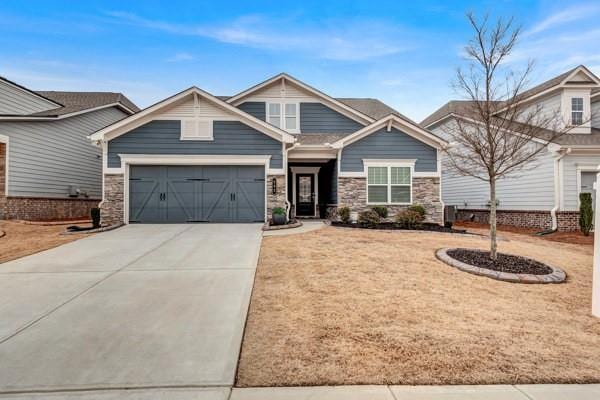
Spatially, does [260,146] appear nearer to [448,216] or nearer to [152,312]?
[448,216]

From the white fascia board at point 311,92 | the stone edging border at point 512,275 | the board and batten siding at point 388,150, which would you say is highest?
the white fascia board at point 311,92

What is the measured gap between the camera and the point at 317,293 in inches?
206

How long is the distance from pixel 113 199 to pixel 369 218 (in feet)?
32.3

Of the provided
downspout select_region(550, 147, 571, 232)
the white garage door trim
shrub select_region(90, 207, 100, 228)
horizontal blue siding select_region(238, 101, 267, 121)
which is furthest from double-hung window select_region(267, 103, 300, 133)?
downspout select_region(550, 147, 571, 232)

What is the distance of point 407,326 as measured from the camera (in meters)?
4.11

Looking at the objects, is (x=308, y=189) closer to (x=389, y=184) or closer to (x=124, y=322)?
(x=389, y=184)

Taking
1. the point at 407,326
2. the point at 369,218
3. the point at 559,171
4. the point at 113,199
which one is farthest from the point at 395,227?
the point at 113,199

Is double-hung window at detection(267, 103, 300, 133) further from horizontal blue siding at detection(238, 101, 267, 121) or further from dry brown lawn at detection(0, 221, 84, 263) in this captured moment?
dry brown lawn at detection(0, 221, 84, 263)

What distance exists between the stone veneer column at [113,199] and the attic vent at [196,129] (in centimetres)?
294

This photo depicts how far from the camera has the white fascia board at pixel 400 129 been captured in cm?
1358

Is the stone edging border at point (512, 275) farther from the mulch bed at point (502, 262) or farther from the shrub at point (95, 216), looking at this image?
the shrub at point (95, 216)

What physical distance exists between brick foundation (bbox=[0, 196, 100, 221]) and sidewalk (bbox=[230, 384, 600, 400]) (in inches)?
603

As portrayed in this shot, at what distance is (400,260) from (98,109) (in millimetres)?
17812

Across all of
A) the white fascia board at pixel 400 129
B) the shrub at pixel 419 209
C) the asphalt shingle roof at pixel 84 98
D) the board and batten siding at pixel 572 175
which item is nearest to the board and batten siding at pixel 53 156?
the asphalt shingle roof at pixel 84 98
